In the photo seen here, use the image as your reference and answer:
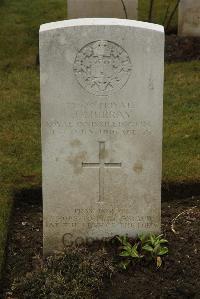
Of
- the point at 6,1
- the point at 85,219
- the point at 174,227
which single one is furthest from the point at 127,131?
the point at 6,1

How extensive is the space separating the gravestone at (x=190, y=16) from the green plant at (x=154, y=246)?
231 inches

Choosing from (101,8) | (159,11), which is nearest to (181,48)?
(101,8)

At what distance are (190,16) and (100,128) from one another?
19.5 ft

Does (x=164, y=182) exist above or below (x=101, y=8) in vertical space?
below

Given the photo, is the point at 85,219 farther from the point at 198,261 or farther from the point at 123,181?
the point at 198,261

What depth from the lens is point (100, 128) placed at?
15.3 feet

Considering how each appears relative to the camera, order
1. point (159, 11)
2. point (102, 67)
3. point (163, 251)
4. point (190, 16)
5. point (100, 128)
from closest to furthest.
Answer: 1. point (102, 67)
2. point (100, 128)
3. point (163, 251)
4. point (190, 16)
5. point (159, 11)

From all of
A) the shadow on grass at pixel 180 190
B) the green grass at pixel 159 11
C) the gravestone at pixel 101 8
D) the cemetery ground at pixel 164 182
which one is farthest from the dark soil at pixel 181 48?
the shadow on grass at pixel 180 190

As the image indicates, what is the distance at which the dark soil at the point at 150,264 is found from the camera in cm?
448

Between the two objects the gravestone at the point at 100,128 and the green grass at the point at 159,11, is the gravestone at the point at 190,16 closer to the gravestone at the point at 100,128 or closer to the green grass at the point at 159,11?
the green grass at the point at 159,11

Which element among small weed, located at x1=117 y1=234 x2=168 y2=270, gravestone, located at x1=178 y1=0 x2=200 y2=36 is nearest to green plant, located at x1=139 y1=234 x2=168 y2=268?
small weed, located at x1=117 y1=234 x2=168 y2=270

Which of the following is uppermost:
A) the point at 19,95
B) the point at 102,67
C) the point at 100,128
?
the point at 102,67

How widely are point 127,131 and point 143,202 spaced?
55 centimetres

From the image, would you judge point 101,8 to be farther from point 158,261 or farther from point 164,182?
point 158,261
